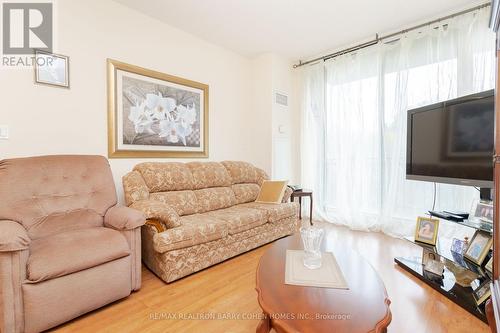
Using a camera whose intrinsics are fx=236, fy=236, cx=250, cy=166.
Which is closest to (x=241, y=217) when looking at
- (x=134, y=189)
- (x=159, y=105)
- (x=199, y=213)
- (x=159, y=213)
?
(x=199, y=213)

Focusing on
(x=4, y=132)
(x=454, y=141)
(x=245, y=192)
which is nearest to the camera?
(x=4, y=132)

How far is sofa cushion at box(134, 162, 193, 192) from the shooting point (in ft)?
8.09

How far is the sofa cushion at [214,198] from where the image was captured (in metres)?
2.75

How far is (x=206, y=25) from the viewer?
9.76 feet

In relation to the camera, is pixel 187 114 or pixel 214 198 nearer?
pixel 214 198

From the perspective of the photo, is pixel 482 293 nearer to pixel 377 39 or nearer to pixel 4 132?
pixel 377 39

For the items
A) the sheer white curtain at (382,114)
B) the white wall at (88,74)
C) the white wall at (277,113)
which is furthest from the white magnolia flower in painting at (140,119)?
the sheer white curtain at (382,114)

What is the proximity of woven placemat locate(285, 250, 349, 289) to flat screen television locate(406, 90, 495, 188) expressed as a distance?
1440mm

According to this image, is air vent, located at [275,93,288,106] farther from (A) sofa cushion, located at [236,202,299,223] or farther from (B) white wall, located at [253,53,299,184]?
(A) sofa cushion, located at [236,202,299,223]

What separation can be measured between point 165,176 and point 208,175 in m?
0.56

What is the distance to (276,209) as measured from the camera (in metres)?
2.86

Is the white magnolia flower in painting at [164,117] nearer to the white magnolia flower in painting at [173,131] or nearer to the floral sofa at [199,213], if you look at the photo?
the white magnolia flower in painting at [173,131]

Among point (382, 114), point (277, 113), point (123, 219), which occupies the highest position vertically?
point (277, 113)

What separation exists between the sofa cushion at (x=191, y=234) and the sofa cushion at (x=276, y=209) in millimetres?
670
